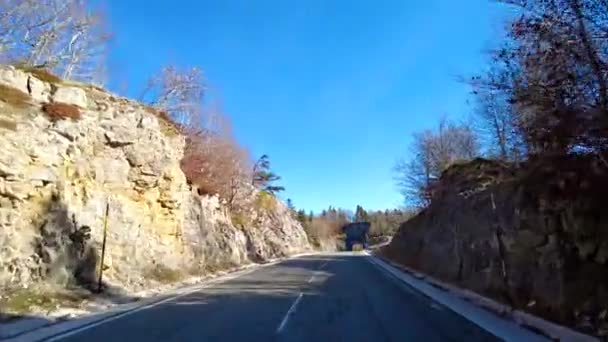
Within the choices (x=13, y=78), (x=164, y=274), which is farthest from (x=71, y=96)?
(x=164, y=274)

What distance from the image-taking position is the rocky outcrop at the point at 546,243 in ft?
35.7

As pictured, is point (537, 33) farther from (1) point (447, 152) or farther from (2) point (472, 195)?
(1) point (447, 152)

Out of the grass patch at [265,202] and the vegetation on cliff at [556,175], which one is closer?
the vegetation on cliff at [556,175]

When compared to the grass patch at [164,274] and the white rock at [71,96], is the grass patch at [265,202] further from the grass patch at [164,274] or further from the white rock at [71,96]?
the white rock at [71,96]

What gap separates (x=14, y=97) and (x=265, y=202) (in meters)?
66.2

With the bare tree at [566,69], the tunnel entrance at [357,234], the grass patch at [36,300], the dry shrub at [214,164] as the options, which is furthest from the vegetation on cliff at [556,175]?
the tunnel entrance at [357,234]

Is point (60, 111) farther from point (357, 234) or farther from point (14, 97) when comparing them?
point (357, 234)

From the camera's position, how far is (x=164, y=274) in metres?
24.7

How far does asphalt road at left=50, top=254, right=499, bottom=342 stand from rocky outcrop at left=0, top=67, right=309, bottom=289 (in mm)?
3577

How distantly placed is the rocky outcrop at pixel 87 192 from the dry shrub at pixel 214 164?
6714 millimetres

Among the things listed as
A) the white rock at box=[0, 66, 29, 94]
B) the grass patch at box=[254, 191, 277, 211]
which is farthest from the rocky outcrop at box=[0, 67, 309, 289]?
the grass patch at box=[254, 191, 277, 211]

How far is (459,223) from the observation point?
24.4 metres

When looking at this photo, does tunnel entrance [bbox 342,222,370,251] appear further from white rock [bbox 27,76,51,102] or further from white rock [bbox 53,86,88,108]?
white rock [bbox 27,76,51,102]

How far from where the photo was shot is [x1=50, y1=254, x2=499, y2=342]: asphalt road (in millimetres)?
10641
